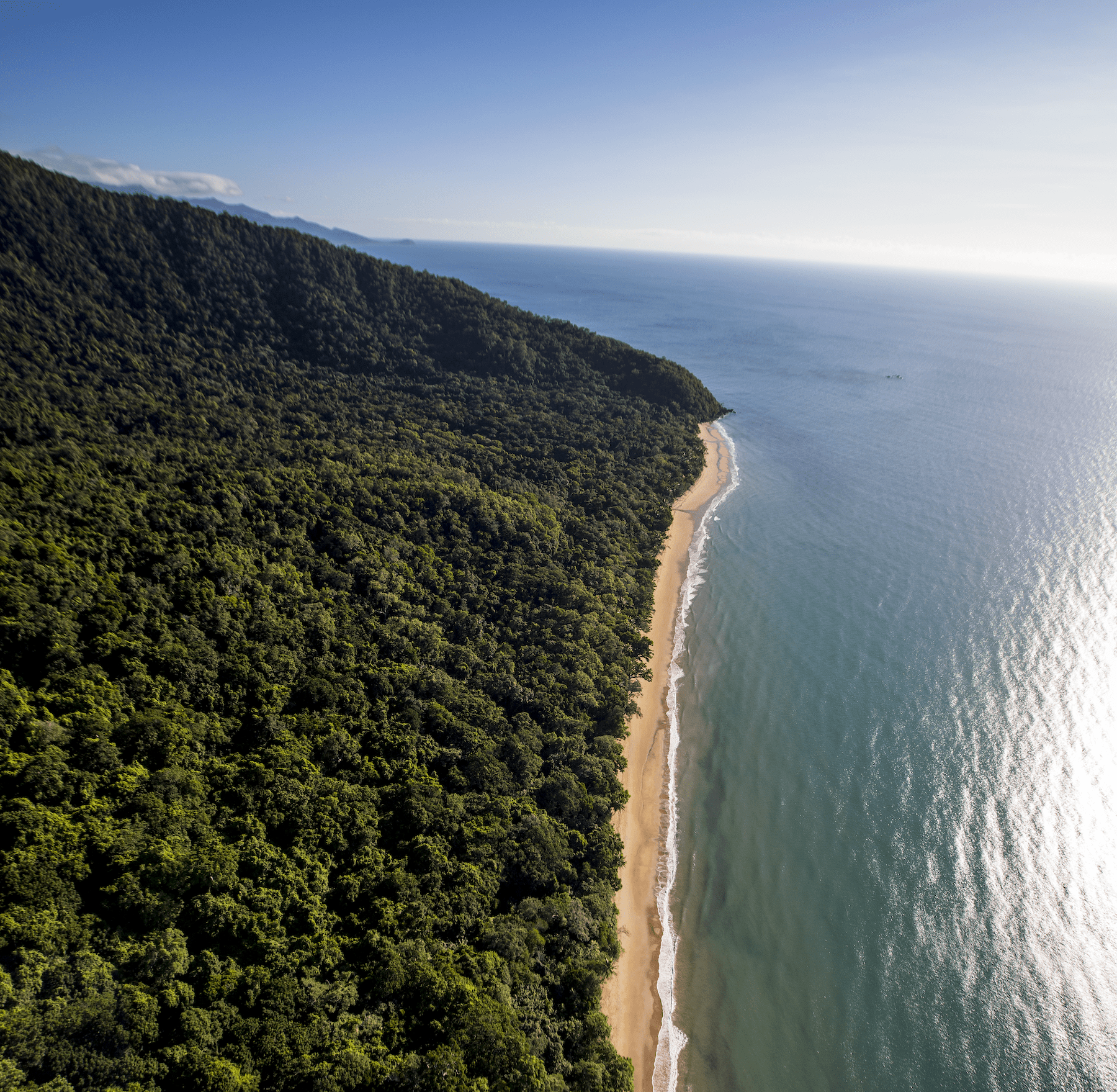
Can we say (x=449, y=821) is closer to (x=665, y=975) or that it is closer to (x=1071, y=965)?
(x=665, y=975)

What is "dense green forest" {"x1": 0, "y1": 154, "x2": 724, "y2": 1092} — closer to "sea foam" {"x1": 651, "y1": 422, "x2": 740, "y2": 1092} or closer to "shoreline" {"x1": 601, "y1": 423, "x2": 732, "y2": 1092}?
"shoreline" {"x1": 601, "y1": 423, "x2": 732, "y2": 1092}

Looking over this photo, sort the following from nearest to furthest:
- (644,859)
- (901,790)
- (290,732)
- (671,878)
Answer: (290,732)
(671,878)
(644,859)
(901,790)

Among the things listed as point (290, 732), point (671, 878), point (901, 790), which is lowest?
point (671, 878)

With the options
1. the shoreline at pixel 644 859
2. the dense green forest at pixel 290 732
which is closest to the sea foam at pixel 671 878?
the shoreline at pixel 644 859

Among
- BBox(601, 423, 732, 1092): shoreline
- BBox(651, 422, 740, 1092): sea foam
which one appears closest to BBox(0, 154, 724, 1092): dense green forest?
BBox(601, 423, 732, 1092): shoreline

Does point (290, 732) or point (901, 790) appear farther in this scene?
point (901, 790)

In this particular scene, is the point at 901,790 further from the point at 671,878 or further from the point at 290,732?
the point at 290,732

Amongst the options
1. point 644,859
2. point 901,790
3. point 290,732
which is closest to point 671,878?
point 644,859
